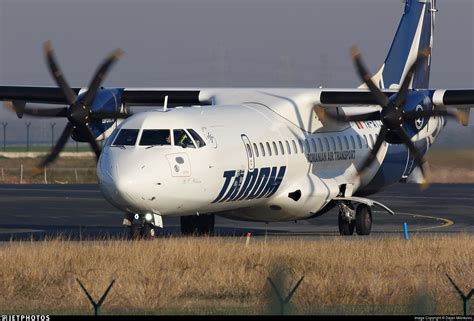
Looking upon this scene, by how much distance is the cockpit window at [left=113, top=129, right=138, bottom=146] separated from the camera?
1022 inches

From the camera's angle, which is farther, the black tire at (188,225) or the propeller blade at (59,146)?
the black tire at (188,225)

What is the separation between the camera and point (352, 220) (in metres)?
31.5

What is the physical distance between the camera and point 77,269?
22203 millimetres

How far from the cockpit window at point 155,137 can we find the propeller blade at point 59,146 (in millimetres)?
4203

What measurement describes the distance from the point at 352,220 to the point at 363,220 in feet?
0.91

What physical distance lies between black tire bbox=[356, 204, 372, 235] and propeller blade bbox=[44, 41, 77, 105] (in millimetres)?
7719

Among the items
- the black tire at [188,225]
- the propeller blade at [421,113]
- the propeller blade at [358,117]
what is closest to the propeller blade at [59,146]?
Answer: the black tire at [188,225]

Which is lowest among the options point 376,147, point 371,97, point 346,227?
point 346,227

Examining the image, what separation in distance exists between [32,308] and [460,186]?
1711 inches

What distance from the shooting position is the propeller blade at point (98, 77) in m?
29.9

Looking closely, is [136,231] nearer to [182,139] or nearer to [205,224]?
[182,139]

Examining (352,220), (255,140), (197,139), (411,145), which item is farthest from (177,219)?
(197,139)

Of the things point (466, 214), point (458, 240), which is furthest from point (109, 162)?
point (466, 214)

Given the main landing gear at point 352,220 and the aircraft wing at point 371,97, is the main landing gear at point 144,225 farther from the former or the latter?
the aircraft wing at point 371,97
